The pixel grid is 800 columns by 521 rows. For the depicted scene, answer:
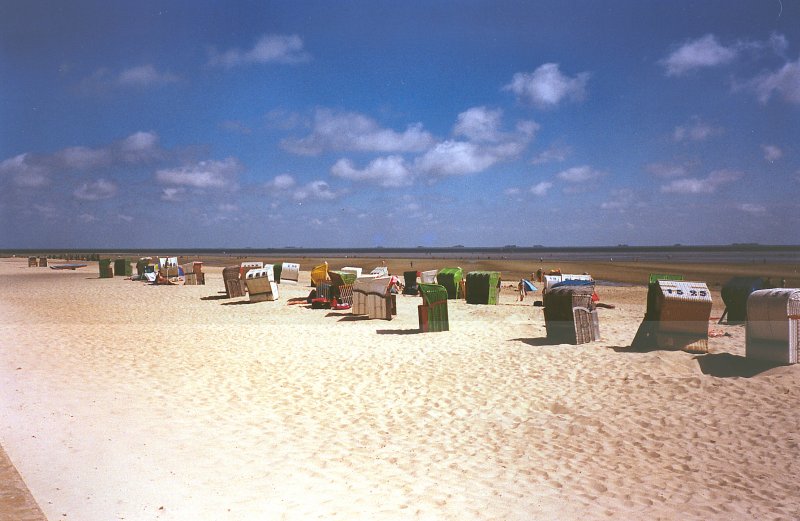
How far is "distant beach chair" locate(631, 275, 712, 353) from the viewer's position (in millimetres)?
11258

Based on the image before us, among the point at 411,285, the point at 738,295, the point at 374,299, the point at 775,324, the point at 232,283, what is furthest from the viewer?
the point at 411,285

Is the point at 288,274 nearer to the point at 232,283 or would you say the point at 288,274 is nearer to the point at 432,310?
the point at 232,283

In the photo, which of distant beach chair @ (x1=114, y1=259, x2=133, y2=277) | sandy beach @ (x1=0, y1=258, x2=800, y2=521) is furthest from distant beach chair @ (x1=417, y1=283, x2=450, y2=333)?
distant beach chair @ (x1=114, y1=259, x2=133, y2=277)

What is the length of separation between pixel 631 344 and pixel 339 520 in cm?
986

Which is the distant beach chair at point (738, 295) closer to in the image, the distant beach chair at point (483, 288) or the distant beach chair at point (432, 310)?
the distant beach chair at point (483, 288)

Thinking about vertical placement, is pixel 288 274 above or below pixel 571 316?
above

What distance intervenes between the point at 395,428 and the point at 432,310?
7657 millimetres

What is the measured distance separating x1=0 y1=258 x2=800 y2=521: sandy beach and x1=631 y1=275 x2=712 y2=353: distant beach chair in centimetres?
52

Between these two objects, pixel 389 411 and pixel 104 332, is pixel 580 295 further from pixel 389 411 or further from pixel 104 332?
pixel 104 332

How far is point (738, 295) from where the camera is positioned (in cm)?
1664

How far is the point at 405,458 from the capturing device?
6.76 metres

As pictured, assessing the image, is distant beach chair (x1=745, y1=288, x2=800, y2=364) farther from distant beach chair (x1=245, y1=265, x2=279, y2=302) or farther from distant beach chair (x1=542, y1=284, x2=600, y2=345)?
distant beach chair (x1=245, y1=265, x2=279, y2=302)

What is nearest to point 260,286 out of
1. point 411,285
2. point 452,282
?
point 411,285

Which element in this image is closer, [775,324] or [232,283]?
[775,324]
